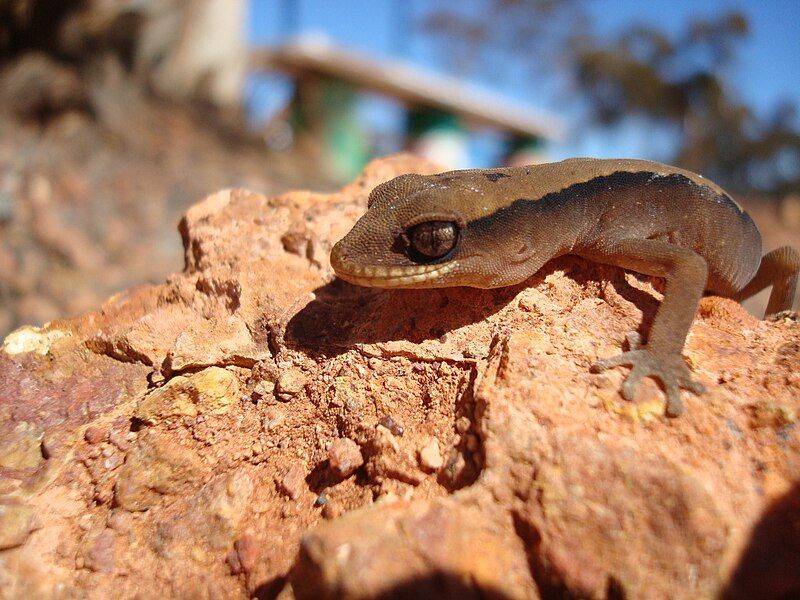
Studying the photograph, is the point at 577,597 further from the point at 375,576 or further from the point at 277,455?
the point at 277,455

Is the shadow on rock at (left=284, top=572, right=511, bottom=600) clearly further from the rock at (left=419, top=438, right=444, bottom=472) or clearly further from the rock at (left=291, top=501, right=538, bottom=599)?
the rock at (left=419, top=438, right=444, bottom=472)

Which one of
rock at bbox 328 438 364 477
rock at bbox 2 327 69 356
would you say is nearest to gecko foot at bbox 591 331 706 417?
rock at bbox 328 438 364 477

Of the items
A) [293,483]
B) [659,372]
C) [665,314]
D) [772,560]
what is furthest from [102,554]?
[665,314]

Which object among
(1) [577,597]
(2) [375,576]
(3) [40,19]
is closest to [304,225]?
(2) [375,576]

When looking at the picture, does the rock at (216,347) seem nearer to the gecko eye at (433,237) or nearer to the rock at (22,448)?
the rock at (22,448)

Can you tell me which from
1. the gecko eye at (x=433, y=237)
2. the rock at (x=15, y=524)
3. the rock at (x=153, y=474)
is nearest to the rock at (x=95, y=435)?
the rock at (x=153, y=474)

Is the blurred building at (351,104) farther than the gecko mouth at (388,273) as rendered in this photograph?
Yes

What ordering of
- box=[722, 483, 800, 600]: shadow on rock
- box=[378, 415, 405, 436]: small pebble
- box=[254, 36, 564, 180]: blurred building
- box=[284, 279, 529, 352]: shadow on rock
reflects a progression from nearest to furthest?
1. box=[722, 483, 800, 600]: shadow on rock
2. box=[378, 415, 405, 436]: small pebble
3. box=[284, 279, 529, 352]: shadow on rock
4. box=[254, 36, 564, 180]: blurred building
